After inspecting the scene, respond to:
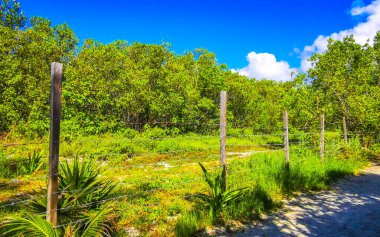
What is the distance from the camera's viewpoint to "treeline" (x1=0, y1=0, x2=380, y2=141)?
49.4 ft

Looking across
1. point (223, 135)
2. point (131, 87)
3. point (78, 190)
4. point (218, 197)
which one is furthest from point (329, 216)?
point (131, 87)

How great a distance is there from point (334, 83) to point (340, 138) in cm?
344

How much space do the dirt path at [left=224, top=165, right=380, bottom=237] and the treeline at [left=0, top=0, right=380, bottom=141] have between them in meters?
7.90

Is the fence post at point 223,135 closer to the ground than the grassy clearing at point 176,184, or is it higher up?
higher up

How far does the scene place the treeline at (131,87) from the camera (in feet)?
49.4

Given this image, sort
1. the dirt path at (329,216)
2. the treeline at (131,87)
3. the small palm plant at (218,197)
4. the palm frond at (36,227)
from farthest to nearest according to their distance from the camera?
the treeline at (131,87) → the small palm plant at (218,197) → the dirt path at (329,216) → the palm frond at (36,227)

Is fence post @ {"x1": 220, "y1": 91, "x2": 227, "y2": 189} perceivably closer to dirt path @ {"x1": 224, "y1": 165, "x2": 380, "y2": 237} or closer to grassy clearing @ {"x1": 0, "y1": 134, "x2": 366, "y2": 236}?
grassy clearing @ {"x1": 0, "y1": 134, "x2": 366, "y2": 236}

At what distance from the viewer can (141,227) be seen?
17.4ft

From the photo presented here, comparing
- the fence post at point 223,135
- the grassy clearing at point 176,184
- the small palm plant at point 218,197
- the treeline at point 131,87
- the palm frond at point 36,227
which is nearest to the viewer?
the palm frond at point 36,227

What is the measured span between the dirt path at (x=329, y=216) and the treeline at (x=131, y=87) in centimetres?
790

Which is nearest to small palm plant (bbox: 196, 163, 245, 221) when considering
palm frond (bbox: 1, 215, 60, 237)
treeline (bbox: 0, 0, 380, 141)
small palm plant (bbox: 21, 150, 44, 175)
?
palm frond (bbox: 1, 215, 60, 237)

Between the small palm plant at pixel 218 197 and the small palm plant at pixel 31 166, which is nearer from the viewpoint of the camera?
the small palm plant at pixel 218 197

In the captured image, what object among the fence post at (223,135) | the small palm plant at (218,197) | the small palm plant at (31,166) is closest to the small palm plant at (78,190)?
the small palm plant at (218,197)

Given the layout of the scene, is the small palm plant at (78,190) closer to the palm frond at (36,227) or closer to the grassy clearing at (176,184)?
the grassy clearing at (176,184)
